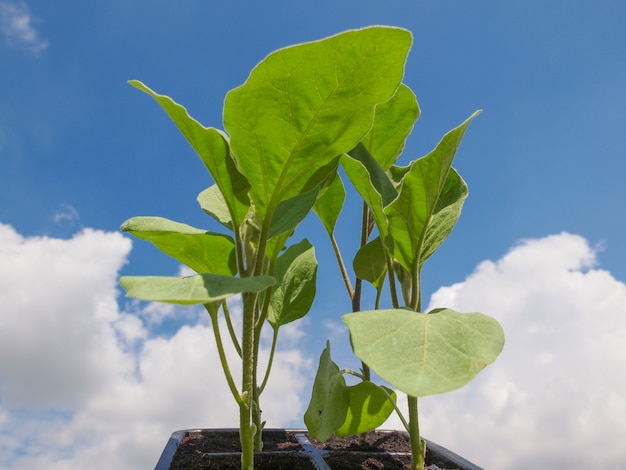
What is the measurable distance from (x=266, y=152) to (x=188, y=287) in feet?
0.93

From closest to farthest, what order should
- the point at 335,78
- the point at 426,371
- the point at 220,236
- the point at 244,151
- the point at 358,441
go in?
1. the point at 426,371
2. the point at 335,78
3. the point at 244,151
4. the point at 220,236
5. the point at 358,441

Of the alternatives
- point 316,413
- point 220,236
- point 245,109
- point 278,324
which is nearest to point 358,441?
point 278,324

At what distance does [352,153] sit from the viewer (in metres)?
1.04

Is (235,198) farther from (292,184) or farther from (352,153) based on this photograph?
(352,153)

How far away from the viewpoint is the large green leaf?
2.30ft

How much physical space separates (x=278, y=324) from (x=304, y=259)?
0.54 ft

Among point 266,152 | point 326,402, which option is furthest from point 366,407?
point 266,152

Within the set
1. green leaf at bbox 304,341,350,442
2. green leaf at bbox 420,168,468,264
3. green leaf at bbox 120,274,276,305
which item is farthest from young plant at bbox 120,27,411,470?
green leaf at bbox 420,168,468,264

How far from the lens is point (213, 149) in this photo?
32.4 inches

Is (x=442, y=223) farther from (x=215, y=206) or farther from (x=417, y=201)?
(x=215, y=206)

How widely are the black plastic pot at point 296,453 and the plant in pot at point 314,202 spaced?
0.08 meters

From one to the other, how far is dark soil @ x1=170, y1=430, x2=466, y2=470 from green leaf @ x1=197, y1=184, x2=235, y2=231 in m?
0.48

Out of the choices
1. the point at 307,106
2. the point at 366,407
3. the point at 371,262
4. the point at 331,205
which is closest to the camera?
the point at 307,106

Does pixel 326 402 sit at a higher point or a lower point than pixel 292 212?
lower
